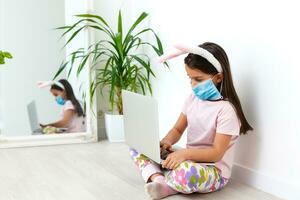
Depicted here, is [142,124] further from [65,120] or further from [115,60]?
[65,120]

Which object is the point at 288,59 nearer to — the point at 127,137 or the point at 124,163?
the point at 127,137

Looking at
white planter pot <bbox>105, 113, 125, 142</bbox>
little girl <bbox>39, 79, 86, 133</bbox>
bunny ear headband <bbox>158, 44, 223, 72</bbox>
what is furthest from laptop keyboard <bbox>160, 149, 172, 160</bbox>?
little girl <bbox>39, 79, 86, 133</bbox>

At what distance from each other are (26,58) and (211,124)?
139 centimetres

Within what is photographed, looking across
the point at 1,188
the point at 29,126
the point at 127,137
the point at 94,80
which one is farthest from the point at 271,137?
the point at 29,126

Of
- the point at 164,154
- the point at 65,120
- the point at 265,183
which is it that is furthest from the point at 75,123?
the point at 265,183

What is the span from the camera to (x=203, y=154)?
1.77 m

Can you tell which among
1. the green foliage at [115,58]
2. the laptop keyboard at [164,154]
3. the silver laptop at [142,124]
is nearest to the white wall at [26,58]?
the green foliage at [115,58]

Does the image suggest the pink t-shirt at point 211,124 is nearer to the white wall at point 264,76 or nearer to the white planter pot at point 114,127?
the white wall at point 264,76

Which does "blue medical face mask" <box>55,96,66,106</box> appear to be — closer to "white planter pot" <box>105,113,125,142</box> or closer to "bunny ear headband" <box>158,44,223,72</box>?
"white planter pot" <box>105,113,125,142</box>

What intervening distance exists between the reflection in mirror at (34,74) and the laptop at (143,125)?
35.5 inches

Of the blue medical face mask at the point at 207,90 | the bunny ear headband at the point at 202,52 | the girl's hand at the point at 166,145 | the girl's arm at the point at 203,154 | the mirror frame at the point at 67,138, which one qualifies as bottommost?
the mirror frame at the point at 67,138

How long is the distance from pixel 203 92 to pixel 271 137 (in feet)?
1.14

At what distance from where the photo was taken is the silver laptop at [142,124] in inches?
67.4

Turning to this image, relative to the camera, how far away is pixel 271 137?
181cm
